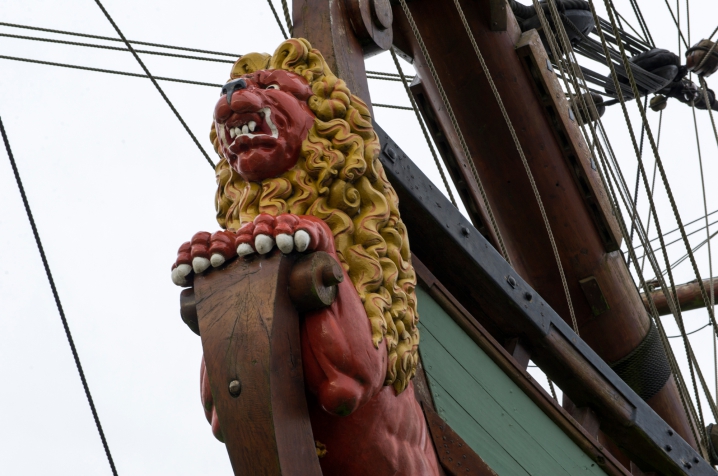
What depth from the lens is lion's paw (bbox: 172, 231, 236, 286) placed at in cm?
142

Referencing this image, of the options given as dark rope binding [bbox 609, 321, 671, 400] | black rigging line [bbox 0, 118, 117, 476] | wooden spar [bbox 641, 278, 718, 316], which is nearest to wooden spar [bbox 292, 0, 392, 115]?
black rigging line [bbox 0, 118, 117, 476]

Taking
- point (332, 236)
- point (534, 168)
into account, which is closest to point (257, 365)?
point (332, 236)

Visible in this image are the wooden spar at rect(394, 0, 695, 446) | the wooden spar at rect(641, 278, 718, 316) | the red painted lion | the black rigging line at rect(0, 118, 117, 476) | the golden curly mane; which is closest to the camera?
the red painted lion

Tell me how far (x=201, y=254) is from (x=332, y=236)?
22 centimetres

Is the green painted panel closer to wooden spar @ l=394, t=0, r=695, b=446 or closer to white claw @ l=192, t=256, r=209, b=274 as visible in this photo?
white claw @ l=192, t=256, r=209, b=274

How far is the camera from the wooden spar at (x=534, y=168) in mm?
3477

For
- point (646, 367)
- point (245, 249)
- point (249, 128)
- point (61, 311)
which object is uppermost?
point (61, 311)

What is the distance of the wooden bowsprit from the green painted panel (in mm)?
547

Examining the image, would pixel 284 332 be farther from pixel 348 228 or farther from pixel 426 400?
pixel 426 400

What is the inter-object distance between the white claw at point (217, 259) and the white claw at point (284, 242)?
92 mm

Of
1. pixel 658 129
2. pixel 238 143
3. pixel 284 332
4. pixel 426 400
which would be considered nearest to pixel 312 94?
pixel 238 143

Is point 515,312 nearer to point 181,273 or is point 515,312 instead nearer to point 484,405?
point 484,405

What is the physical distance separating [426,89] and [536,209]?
1.91ft

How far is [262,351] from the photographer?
1341 millimetres
